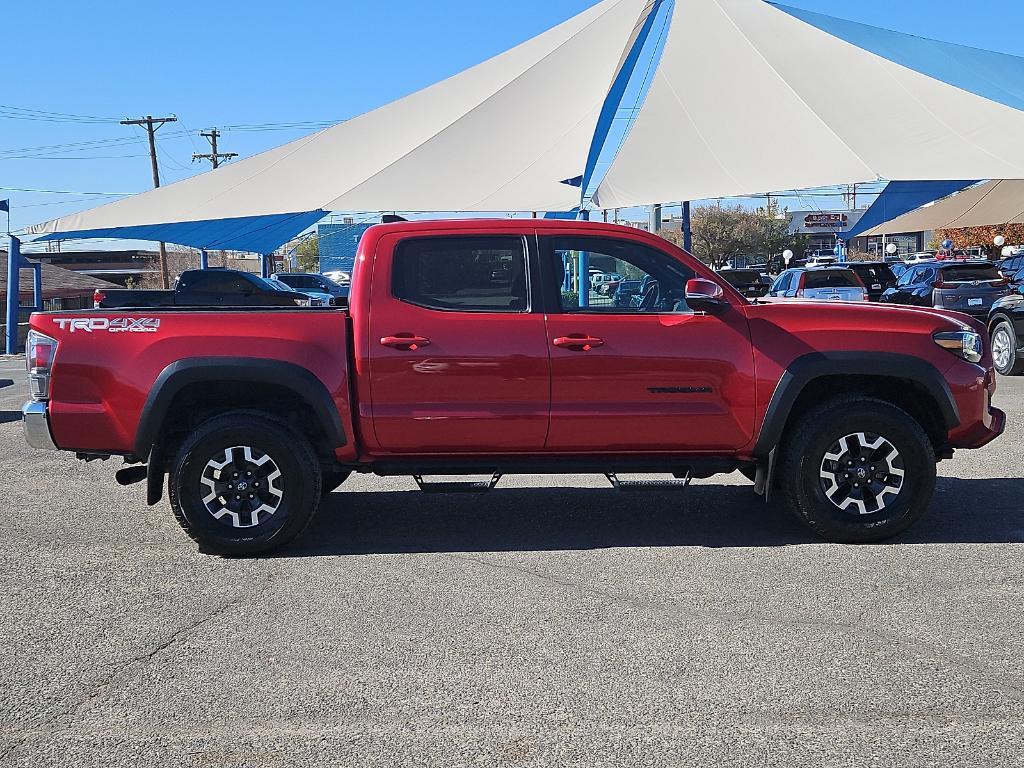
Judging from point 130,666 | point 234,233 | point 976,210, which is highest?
point 234,233

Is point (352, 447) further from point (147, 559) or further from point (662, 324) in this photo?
point (662, 324)

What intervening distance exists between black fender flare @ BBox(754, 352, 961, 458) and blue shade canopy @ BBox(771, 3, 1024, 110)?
42.8 feet

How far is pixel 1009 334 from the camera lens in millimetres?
15023

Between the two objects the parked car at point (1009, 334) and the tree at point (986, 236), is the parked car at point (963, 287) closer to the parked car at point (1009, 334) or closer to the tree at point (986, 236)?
the parked car at point (1009, 334)

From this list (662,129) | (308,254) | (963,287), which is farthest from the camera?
(308,254)

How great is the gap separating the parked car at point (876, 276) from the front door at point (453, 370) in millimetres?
22030

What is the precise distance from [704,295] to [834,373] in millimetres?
915

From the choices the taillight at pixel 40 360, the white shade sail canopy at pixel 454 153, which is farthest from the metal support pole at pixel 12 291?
the taillight at pixel 40 360

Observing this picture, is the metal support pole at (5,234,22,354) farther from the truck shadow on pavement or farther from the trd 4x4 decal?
the trd 4x4 decal

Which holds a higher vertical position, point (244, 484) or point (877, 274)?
point (877, 274)

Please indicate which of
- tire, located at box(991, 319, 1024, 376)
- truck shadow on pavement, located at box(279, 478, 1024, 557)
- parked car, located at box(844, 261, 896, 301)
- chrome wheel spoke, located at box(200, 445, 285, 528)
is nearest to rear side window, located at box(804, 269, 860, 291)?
parked car, located at box(844, 261, 896, 301)

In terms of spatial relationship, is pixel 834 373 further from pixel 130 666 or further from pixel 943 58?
pixel 943 58

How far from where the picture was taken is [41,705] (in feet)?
13.4

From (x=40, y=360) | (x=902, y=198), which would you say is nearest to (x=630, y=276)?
(x=40, y=360)
